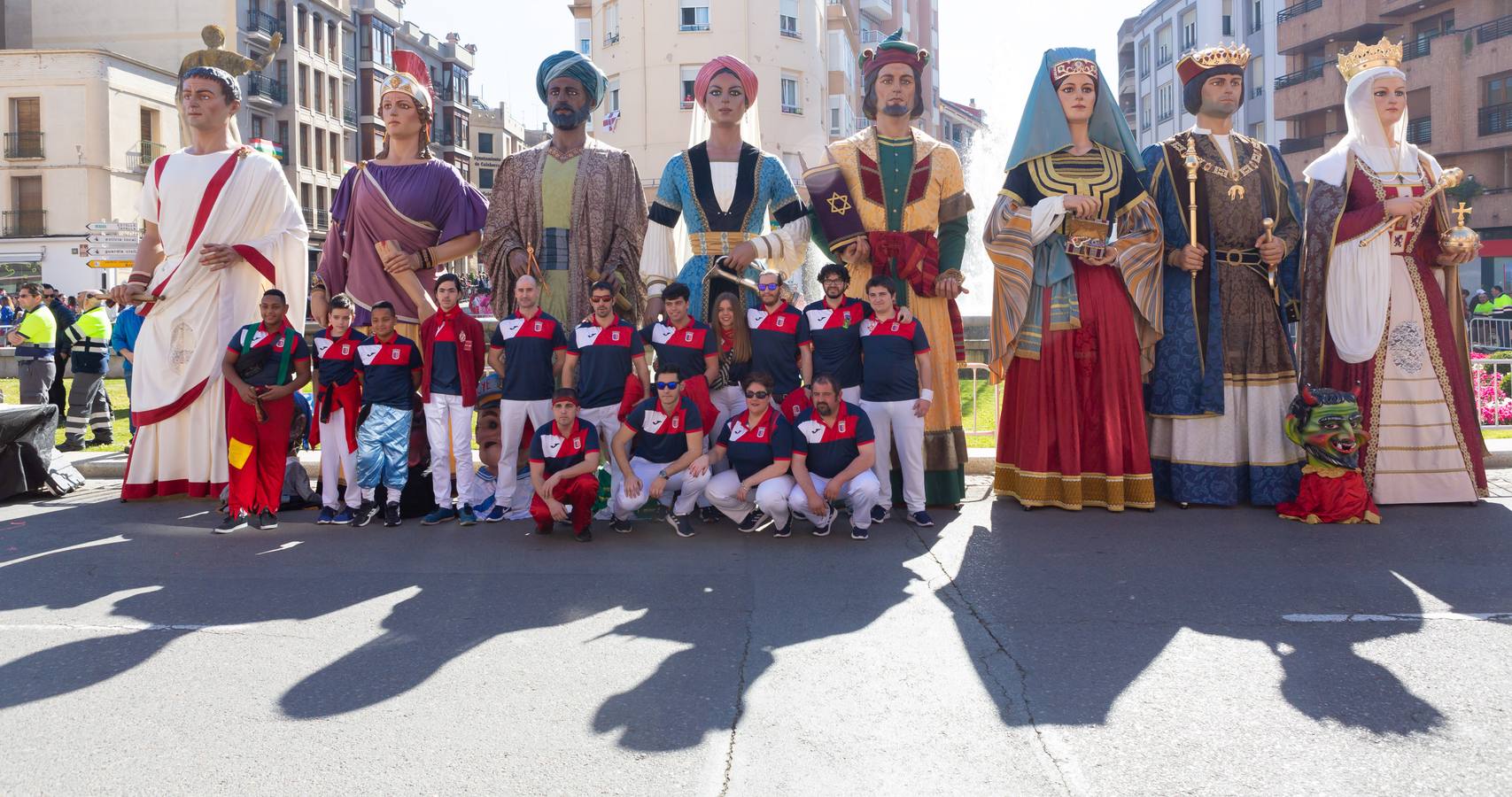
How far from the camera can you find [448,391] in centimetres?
653

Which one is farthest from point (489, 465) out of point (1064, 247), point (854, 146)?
point (1064, 247)

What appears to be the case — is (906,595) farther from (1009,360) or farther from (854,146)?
(854,146)

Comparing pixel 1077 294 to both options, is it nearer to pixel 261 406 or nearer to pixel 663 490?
pixel 663 490

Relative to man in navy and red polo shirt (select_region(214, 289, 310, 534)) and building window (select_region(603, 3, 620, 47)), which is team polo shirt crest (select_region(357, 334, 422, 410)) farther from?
building window (select_region(603, 3, 620, 47))

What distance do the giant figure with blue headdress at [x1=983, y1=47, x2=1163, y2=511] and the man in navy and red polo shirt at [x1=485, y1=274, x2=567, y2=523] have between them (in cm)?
256

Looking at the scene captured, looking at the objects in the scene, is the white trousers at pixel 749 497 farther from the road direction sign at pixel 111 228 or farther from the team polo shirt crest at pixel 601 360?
the road direction sign at pixel 111 228

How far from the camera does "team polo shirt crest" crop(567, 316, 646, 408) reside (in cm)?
652

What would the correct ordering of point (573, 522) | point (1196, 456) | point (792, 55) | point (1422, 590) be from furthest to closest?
point (792, 55)
point (1196, 456)
point (573, 522)
point (1422, 590)

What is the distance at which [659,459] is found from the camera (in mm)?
6355

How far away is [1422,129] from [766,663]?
38477 mm

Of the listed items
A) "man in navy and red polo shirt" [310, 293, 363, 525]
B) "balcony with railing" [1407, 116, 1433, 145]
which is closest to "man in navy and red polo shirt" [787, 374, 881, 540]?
"man in navy and red polo shirt" [310, 293, 363, 525]

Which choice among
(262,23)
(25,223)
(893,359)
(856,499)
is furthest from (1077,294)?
(262,23)

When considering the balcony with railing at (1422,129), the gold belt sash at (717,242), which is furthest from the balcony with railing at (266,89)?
the gold belt sash at (717,242)

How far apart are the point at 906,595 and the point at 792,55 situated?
31289mm
